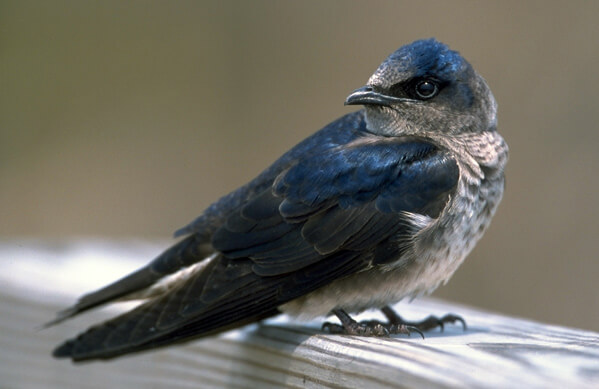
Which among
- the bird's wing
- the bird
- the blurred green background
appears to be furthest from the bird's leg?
the blurred green background

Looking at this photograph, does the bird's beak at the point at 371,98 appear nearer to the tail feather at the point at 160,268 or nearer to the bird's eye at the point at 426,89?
the bird's eye at the point at 426,89

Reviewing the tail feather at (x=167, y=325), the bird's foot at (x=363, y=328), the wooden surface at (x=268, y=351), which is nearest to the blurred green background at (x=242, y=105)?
the wooden surface at (x=268, y=351)

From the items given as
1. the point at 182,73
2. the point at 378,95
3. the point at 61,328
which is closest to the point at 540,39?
the point at 182,73

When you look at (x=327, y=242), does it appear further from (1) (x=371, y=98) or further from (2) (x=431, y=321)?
(1) (x=371, y=98)

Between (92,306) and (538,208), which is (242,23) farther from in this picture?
(92,306)

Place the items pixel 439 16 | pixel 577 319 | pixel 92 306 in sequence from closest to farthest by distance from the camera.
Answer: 1. pixel 92 306
2. pixel 577 319
3. pixel 439 16

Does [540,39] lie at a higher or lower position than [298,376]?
higher
